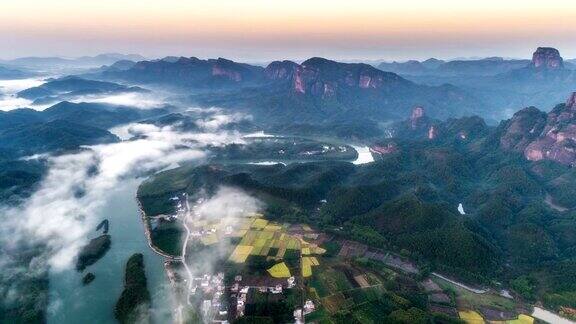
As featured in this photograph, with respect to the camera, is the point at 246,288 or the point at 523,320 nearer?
the point at 523,320

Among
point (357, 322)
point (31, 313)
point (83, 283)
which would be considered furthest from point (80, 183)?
point (357, 322)

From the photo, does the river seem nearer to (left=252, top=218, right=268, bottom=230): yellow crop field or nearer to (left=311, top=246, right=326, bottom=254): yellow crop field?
(left=252, top=218, right=268, bottom=230): yellow crop field

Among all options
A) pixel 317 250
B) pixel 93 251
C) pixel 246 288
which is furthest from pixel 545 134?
pixel 93 251

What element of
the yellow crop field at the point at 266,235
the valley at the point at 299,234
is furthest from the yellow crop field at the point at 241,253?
the yellow crop field at the point at 266,235

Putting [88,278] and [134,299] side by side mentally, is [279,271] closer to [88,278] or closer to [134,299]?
[134,299]

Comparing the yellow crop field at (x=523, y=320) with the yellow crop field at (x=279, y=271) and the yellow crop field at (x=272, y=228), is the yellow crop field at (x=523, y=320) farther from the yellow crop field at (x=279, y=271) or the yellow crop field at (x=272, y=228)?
the yellow crop field at (x=272, y=228)

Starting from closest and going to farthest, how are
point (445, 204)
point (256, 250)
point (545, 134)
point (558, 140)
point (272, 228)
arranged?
point (256, 250) → point (272, 228) → point (445, 204) → point (558, 140) → point (545, 134)
